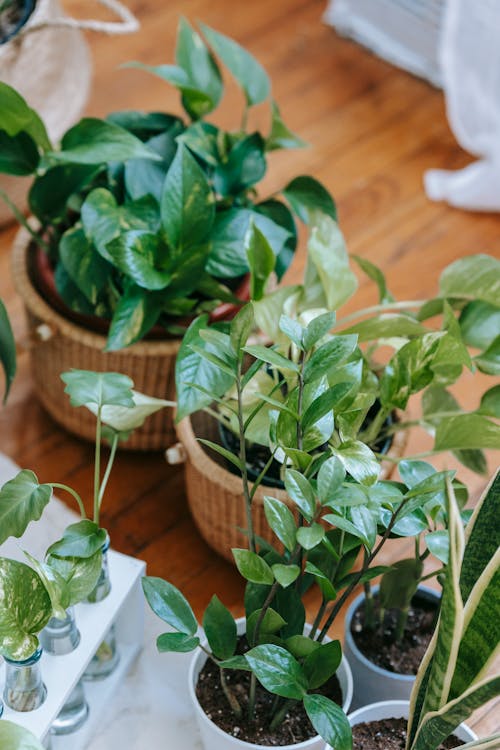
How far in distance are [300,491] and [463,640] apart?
0.61 feet

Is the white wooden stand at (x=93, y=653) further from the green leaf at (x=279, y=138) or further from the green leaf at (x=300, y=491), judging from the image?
the green leaf at (x=279, y=138)

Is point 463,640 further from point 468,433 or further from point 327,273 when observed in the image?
point 327,273

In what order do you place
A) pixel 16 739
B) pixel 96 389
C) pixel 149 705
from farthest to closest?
pixel 149 705 → pixel 96 389 → pixel 16 739

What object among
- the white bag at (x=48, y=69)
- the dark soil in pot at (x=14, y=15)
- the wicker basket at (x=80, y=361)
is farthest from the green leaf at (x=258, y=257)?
the dark soil in pot at (x=14, y=15)

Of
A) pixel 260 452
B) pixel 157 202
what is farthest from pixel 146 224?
pixel 260 452

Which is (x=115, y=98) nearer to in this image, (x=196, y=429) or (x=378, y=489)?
(x=196, y=429)

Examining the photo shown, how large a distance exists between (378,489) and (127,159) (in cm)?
60

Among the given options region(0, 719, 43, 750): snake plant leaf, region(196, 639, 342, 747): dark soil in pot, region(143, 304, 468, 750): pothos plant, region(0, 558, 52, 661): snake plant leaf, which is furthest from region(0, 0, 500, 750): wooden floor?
region(0, 719, 43, 750): snake plant leaf

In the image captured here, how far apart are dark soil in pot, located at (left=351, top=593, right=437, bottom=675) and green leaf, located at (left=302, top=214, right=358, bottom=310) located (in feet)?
1.12

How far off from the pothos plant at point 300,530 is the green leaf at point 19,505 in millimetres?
128

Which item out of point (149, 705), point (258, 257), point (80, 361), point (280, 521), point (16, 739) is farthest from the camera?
point (80, 361)

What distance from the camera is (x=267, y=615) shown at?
0.98 metres

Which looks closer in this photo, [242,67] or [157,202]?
[157,202]

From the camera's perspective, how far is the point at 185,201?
1.24 meters
